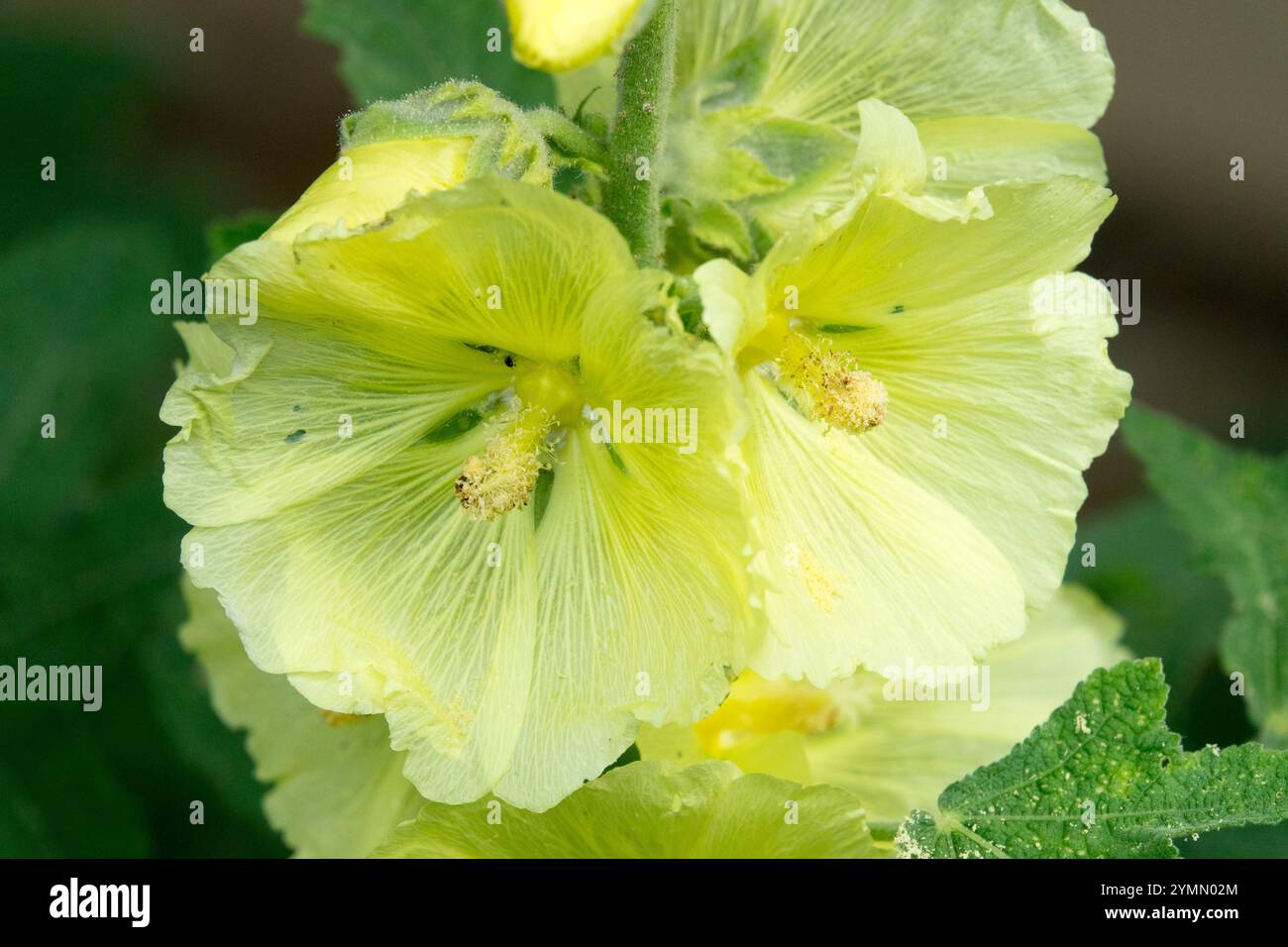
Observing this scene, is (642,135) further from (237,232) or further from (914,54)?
(237,232)

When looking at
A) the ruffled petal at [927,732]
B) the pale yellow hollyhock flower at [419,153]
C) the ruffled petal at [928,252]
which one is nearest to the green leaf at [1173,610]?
the ruffled petal at [927,732]

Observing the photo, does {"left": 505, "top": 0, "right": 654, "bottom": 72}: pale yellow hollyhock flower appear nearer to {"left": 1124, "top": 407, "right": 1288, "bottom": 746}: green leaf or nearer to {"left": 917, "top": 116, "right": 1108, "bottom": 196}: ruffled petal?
{"left": 917, "top": 116, "right": 1108, "bottom": 196}: ruffled petal

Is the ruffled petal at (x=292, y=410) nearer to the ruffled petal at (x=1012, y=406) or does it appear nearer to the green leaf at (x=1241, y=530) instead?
the ruffled petal at (x=1012, y=406)

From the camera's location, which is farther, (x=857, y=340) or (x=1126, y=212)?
(x=1126, y=212)

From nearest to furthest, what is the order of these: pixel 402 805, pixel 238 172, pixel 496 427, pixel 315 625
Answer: pixel 315 625, pixel 496 427, pixel 402 805, pixel 238 172

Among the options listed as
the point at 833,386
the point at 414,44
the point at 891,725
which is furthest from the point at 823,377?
the point at 414,44
